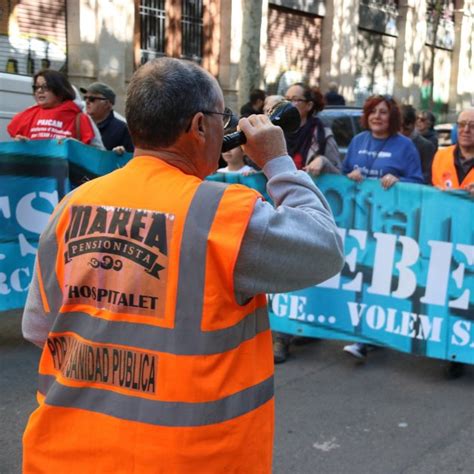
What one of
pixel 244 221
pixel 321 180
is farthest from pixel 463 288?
pixel 244 221

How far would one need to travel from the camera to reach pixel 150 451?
1421 millimetres

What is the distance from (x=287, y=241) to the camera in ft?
4.79

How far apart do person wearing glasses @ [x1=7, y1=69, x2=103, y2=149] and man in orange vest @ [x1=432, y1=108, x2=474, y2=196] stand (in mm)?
2685

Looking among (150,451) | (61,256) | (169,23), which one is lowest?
(150,451)

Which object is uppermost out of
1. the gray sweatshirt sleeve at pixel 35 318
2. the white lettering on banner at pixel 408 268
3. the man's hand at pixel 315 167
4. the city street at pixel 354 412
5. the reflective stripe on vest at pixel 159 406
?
the man's hand at pixel 315 167

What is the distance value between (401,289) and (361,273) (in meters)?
0.31

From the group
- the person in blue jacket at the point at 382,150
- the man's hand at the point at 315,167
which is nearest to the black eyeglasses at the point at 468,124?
the person in blue jacket at the point at 382,150

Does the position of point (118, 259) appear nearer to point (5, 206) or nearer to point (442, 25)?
point (5, 206)

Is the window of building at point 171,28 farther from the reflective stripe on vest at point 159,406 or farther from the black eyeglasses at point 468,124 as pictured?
the reflective stripe on vest at point 159,406

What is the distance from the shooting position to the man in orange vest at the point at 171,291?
4.70 feet

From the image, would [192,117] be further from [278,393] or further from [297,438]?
[278,393]

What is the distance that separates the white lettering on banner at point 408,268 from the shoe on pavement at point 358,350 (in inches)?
16.0

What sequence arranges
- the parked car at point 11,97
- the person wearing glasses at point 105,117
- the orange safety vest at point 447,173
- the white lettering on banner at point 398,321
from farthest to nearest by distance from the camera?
the parked car at point 11,97, the person wearing glasses at point 105,117, the orange safety vest at point 447,173, the white lettering on banner at point 398,321

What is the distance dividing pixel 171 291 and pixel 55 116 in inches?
175
